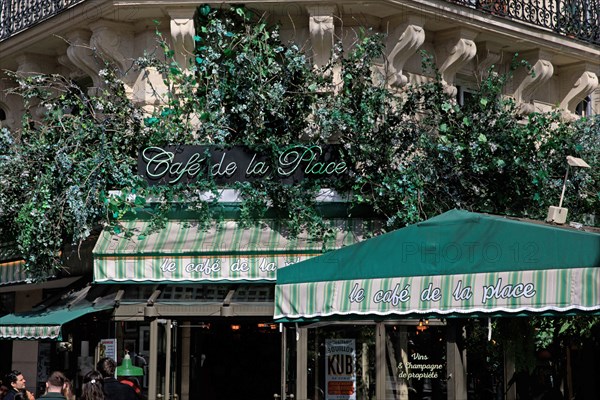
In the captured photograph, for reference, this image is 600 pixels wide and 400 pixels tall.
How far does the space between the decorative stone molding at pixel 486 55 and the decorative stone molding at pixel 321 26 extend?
256cm

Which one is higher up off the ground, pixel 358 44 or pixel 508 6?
pixel 508 6

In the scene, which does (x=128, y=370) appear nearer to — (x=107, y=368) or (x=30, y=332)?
(x=30, y=332)

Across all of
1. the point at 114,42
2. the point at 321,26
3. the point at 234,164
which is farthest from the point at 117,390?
the point at 114,42

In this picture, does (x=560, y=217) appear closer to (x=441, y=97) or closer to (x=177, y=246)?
(x=441, y=97)

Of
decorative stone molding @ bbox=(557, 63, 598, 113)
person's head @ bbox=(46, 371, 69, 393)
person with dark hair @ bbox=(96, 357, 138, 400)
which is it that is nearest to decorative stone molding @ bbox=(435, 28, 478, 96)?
decorative stone molding @ bbox=(557, 63, 598, 113)

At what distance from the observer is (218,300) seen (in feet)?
43.3

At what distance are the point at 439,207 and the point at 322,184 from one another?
1552 mm

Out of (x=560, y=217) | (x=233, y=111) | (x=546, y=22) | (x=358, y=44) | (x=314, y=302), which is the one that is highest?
(x=546, y=22)

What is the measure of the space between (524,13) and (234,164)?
5.07 metres

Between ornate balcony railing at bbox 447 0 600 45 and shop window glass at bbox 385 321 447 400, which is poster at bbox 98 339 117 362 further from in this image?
ornate balcony railing at bbox 447 0 600 45

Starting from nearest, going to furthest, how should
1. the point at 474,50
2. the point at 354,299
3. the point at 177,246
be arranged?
the point at 354,299, the point at 177,246, the point at 474,50

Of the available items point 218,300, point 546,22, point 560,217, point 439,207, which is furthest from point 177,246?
point 546,22

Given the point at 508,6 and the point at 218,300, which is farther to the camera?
the point at 508,6

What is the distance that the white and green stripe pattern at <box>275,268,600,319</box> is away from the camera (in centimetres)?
773
